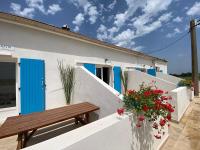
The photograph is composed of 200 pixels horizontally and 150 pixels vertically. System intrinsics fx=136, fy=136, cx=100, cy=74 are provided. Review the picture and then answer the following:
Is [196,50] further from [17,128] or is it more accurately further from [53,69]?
[17,128]

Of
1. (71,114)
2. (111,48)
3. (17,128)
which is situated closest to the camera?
(17,128)

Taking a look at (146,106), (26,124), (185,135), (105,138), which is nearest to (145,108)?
(146,106)

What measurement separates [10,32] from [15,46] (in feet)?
1.67

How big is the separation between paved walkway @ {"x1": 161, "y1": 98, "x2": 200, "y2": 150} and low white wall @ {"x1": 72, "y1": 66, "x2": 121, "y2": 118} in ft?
6.34

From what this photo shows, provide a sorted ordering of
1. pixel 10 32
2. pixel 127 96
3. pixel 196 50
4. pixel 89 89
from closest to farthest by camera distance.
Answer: pixel 127 96, pixel 10 32, pixel 89 89, pixel 196 50

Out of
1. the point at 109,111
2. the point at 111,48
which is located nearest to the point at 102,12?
the point at 111,48

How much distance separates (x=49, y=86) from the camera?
5.86m

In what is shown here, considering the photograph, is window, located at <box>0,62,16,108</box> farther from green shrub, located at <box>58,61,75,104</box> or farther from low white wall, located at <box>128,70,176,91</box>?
low white wall, located at <box>128,70,176,91</box>

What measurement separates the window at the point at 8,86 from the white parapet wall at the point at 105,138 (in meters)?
4.08

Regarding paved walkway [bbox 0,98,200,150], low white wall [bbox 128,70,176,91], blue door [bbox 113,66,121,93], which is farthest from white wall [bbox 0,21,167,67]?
paved walkway [bbox 0,98,200,150]

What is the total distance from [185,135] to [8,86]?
6.56 metres

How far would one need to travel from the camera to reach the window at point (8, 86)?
16.3 ft

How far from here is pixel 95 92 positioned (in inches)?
193

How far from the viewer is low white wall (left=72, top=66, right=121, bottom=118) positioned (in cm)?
417
